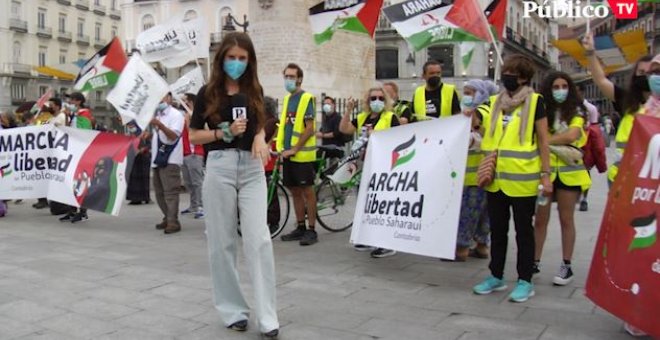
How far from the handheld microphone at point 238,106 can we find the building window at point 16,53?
218 feet

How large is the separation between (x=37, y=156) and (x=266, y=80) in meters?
7.18

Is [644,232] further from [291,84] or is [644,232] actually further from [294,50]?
[294,50]

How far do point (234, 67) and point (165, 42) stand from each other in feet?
20.5

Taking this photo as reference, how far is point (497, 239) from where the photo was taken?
512cm

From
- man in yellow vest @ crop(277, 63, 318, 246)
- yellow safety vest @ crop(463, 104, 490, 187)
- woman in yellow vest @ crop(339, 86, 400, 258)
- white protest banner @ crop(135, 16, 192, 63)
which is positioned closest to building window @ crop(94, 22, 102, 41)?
white protest banner @ crop(135, 16, 192, 63)

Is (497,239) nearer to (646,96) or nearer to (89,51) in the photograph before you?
(646,96)

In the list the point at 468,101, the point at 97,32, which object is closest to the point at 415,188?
the point at 468,101

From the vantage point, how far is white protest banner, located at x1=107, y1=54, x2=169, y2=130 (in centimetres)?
779

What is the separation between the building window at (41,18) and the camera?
65000 millimetres

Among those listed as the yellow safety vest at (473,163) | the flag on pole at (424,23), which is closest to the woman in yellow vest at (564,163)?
the yellow safety vest at (473,163)

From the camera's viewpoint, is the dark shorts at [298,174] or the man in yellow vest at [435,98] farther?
the dark shorts at [298,174]

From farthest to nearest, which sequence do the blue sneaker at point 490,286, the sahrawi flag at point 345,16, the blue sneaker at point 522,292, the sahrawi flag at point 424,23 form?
the sahrawi flag at point 345,16
the sahrawi flag at point 424,23
the blue sneaker at point 490,286
the blue sneaker at point 522,292

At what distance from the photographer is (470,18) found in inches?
265

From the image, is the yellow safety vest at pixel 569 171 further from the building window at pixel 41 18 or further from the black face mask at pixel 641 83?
the building window at pixel 41 18
